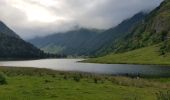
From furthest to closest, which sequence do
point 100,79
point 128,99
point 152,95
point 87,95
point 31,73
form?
point 31,73 → point 100,79 → point 152,95 → point 87,95 → point 128,99

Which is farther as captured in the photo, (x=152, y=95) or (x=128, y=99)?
(x=152, y=95)

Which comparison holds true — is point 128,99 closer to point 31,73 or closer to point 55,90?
point 55,90

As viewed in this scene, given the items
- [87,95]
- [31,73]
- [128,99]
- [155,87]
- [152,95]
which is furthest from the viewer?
[31,73]

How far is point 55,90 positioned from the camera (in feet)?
156

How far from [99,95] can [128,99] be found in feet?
18.3

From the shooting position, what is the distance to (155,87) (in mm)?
58938

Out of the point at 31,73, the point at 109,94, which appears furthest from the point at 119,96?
the point at 31,73

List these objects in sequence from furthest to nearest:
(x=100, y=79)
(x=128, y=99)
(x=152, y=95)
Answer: (x=100, y=79), (x=152, y=95), (x=128, y=99)

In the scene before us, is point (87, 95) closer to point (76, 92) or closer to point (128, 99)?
point (76, 92)

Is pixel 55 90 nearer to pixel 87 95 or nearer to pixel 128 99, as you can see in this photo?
pixel 87 95

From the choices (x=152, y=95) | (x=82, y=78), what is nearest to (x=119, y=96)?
(x=152, y=95)

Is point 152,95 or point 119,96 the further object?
point 152,95

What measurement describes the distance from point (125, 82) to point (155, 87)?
497cm

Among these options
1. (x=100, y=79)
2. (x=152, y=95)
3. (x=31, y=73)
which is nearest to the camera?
(x=152, y=95)
